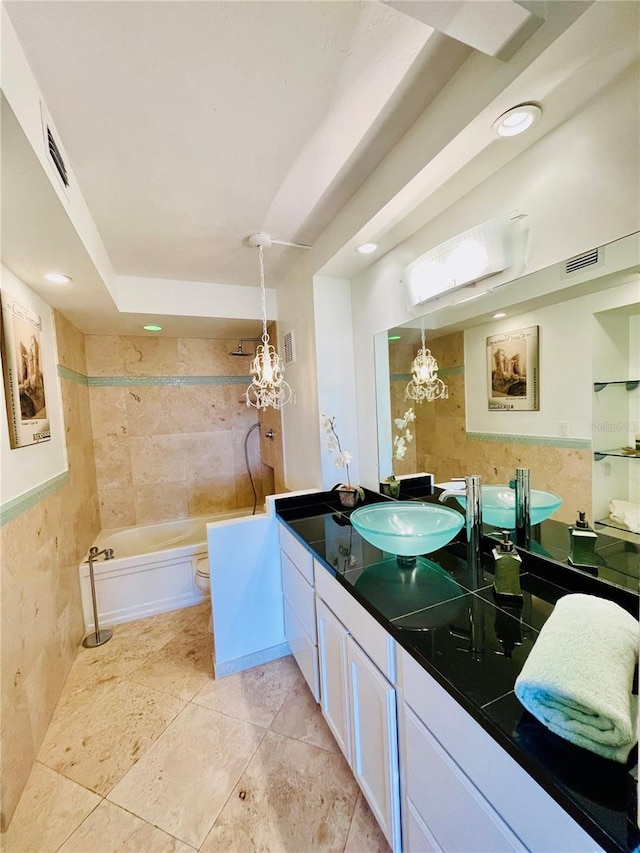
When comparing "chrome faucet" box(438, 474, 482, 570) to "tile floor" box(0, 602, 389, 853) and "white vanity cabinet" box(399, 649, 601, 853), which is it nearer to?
"white vanity cabinet" box(399, 649, 601, 853)

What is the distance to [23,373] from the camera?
5.70 ft

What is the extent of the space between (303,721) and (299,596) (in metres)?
0.59

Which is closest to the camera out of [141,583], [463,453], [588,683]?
[588,683]

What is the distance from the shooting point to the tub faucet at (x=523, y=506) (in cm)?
126

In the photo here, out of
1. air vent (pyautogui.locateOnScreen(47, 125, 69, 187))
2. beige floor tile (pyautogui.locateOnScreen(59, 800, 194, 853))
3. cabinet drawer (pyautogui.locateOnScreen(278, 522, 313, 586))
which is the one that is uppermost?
air vent (pyautogui.locateOnScreen(47, 125, 69, 187))

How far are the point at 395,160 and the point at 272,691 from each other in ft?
8.68

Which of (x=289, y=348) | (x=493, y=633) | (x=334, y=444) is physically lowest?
(x=493, y=633)

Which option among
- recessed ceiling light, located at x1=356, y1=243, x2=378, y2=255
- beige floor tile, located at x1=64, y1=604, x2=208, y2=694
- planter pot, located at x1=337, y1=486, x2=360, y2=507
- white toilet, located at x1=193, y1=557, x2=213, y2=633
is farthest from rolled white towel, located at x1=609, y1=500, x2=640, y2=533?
beige floor tile, located at x1=64, y1=604, x2=208, y2=694

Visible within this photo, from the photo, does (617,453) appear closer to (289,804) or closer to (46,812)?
(289,804)

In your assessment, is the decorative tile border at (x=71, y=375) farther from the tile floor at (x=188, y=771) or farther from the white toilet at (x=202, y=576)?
the tile floor at (x=188, y=771)

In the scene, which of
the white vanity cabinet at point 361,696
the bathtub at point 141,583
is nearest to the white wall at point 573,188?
the white vanity cabinet at point 361,696

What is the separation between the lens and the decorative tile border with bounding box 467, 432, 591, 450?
3.54 feet

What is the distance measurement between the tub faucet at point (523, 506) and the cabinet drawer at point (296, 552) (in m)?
0.89

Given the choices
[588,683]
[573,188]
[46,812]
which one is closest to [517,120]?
[573,188]
